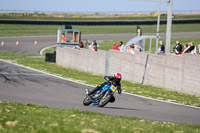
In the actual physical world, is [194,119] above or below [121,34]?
below

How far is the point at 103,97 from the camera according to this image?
46.9 ft

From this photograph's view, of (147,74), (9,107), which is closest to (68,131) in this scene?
(9,107)

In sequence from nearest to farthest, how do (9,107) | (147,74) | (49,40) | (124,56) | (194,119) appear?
(9,107)
(194,119)
(147,74)
(124,56)
(49,40)

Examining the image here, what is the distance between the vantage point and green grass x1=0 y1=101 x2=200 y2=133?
28.5ft

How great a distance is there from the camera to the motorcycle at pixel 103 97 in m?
13.9

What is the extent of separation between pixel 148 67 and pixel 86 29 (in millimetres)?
42884

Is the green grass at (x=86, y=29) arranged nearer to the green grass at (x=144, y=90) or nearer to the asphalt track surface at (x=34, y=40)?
the asphalt track surface at (x=34, y=40)

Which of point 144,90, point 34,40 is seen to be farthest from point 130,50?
point 34,40

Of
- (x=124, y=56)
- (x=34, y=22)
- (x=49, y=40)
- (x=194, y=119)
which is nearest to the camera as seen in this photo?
Answer: (x=194, y=119)

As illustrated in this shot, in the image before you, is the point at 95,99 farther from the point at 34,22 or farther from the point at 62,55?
the point at 34,22

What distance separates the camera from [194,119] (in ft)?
43.7

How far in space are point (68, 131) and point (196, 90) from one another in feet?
38.7

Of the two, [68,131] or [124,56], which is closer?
[68,131]

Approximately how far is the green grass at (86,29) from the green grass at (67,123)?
47799mm
